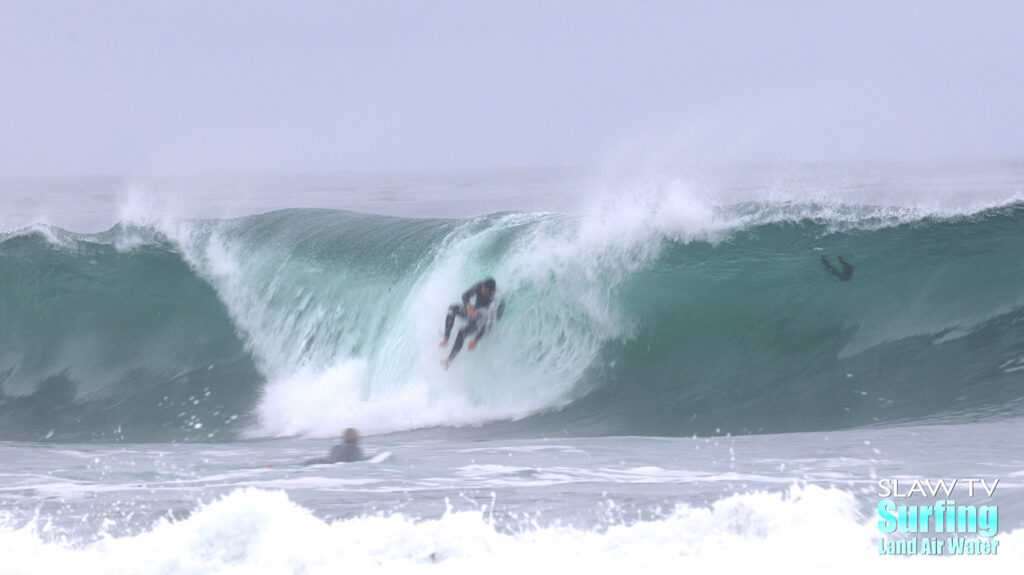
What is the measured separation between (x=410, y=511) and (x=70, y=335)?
31.0 feet

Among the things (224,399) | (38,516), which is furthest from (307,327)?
(38,516)

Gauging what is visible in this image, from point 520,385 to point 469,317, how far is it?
1123mm

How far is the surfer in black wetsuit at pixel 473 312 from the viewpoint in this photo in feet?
40.1

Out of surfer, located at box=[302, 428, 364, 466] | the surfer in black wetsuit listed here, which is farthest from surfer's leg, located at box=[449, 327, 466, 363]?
surfer, located at box=[302, 428, 364, 466]

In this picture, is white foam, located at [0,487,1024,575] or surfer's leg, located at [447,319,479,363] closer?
white foam, located at [0,487,1024,575]

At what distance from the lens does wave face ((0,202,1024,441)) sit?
11.1 meters

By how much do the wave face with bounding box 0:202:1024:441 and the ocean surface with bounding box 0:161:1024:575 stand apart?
40 mm

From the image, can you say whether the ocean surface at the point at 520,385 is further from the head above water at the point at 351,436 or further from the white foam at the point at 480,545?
the head above water at the point at 351,436

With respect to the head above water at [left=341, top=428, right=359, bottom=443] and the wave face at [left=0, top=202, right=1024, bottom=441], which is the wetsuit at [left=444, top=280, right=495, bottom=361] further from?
the head above water at [left=341, top=428, right=359, bottom=443]

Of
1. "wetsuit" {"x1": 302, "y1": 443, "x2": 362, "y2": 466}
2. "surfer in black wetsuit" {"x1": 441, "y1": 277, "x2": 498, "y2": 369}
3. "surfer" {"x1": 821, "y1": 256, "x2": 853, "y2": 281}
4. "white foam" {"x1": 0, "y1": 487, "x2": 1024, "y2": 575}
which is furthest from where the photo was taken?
"surfer" {"x1": 821, "y1": 256, "x2": 853, "y2": 281}

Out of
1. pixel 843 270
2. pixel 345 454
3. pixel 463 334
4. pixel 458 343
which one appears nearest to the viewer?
pixel 345 454

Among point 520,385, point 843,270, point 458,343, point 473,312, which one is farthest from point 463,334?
point 843,270

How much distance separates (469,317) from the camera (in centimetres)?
1239

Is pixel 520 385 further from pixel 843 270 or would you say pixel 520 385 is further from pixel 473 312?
pixel 843 270
